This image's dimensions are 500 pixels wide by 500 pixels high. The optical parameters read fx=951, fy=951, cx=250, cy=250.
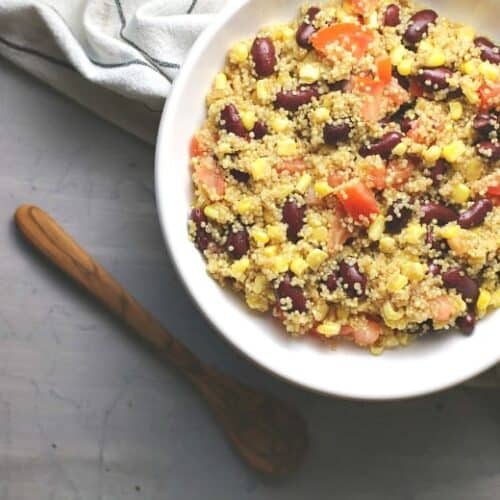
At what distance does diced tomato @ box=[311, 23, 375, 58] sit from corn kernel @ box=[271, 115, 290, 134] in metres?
0.10

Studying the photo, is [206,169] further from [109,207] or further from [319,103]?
[109,207]

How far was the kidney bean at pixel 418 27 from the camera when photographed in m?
1.25

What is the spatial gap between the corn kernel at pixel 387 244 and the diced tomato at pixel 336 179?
0.09 meters

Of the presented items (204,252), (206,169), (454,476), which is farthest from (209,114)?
(454,476)

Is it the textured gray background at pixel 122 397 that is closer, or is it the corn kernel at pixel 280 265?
the corn kernel at pixel 280 265

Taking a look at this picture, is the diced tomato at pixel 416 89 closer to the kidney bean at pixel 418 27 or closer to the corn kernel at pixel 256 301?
the kidney bean at pixel 418 27

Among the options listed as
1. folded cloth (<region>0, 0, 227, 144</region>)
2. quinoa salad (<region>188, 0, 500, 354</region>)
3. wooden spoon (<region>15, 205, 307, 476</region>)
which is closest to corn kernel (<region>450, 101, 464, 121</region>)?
quinoa salad (<region>188, 0, 500, 354</region>)

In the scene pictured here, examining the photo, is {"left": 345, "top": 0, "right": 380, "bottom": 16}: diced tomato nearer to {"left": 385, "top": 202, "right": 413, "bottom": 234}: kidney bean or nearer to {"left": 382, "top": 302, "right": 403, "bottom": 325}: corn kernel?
{"left": 385, "top": 202, "right": 413, "bottom": 234}: kidney bean

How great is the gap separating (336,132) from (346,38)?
0.13 m

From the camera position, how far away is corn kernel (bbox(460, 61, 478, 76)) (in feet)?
4.06

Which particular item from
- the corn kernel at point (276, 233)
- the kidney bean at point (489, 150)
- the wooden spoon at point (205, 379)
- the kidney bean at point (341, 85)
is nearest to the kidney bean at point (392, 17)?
the kidney bean at point (341, 85)

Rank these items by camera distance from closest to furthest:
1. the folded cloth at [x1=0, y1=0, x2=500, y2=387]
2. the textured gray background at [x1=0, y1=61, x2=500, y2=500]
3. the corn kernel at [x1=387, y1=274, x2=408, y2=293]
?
the corn kernel at [x1=387, y1=274, x2=408, y2=293], the folded cloth at [x1=0, y1=0, x2=500, y2=387], the textured gray background at [x1=0, y1=61, x2=500, y2=500]

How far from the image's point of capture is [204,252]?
4.31 ft

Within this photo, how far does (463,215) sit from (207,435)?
2.01 feet
